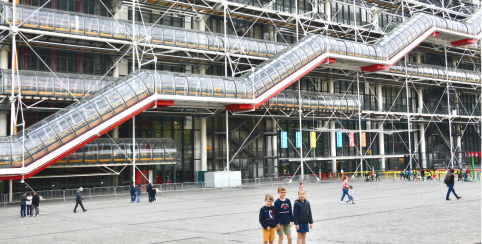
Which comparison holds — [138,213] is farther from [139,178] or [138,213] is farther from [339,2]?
[339,2]

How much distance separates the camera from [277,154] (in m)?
38.4

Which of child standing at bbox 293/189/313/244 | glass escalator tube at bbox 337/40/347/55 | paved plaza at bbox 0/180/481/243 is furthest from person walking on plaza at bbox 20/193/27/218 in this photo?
Result: glass escalator tube at bbox 337/40/347/55

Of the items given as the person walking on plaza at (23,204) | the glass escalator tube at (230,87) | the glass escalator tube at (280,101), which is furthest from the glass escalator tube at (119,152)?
the glass escalator tube at (280,101)

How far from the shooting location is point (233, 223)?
46.7 ft

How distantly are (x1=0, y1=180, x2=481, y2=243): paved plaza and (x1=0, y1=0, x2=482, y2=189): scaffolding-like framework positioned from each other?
28.4ft

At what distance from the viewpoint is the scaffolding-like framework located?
2809cm

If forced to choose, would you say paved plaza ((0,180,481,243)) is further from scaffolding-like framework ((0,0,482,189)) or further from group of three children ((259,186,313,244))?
scaffolding-like framework ((0,0,482,189))

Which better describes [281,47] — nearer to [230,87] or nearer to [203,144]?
[230,87]

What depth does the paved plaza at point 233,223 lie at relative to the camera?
1124 cm

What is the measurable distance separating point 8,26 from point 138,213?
14218 mm

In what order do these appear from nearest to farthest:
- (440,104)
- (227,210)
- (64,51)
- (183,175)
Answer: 1. (227,210)
2. (64,51)
3. (183,175)
4. (440,104)

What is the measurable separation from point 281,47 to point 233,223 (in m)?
24.4

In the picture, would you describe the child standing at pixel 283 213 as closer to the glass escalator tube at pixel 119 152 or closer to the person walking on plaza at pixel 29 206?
the person walking on plaza at pixel 29 206

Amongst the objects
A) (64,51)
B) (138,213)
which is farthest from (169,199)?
(64,51)
